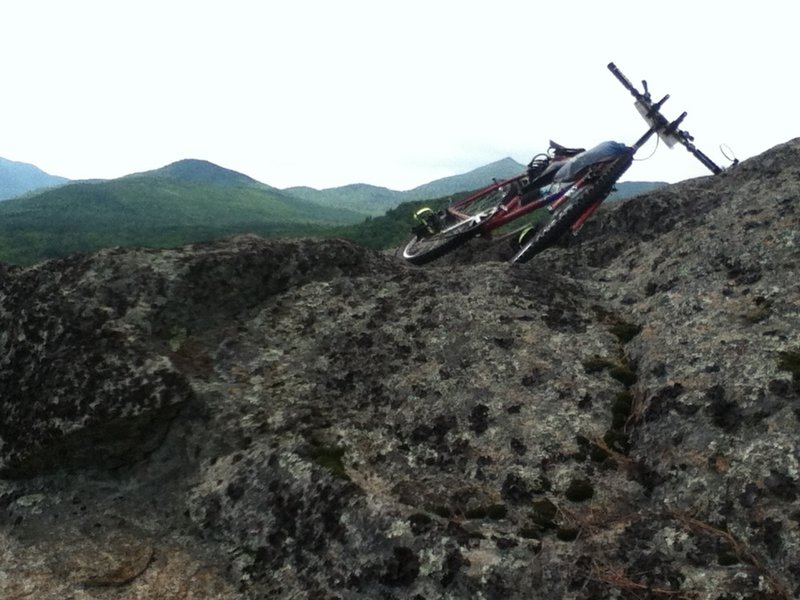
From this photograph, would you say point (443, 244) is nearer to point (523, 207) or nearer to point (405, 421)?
point (523, 207)

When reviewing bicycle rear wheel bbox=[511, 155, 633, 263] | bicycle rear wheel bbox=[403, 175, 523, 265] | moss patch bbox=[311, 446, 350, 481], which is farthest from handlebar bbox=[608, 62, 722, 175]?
moss patch bbox=[311, 446, 350, 481]

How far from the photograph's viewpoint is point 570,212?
1880cm

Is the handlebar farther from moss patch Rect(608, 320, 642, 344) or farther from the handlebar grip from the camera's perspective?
moss patch Rect(608, 320, 642, 344)

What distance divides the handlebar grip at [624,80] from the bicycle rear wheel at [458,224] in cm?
526

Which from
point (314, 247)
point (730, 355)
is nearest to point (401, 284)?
point (314, 247)

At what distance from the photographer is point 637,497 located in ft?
29.2

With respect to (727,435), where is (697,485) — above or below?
below

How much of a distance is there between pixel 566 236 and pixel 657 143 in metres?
5.84

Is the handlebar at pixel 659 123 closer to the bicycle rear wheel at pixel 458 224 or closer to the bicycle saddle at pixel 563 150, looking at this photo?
the bicycle saddle at pixel 563 150

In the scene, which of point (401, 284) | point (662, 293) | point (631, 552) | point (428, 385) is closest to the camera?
point (631, 552)

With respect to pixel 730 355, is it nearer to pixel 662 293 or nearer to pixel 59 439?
pixel 662 293

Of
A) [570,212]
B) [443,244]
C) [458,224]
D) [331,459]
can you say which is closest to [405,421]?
[331,459]

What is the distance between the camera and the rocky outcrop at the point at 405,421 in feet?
26.6

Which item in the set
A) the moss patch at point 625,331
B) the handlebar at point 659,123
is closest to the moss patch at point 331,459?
the moss patch at point 625,331
